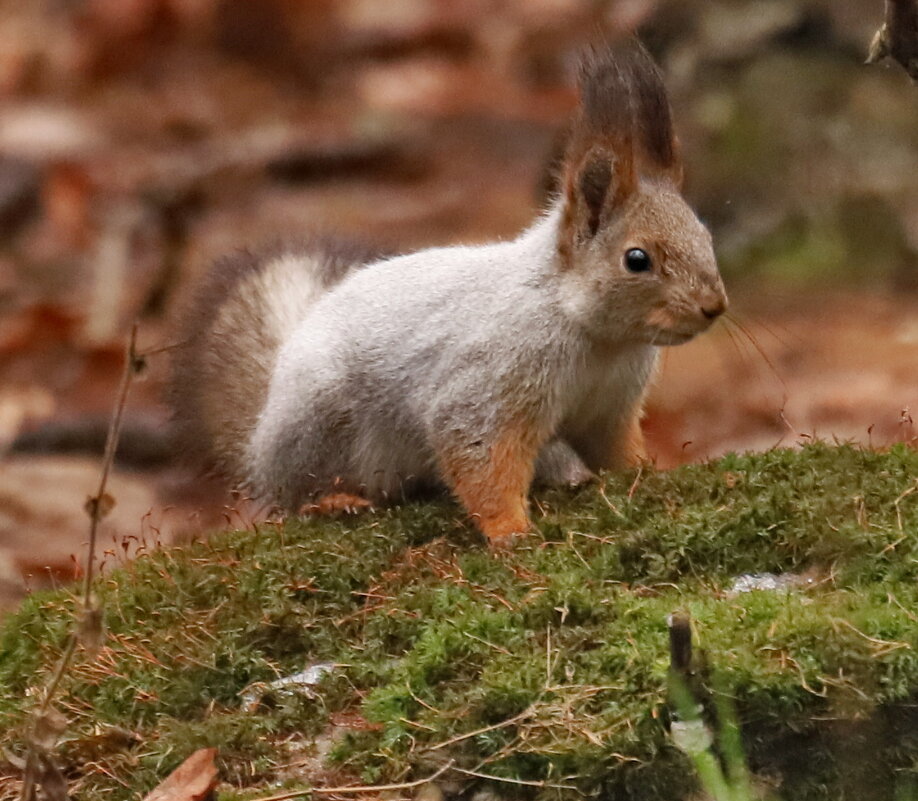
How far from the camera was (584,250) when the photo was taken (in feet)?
13.4

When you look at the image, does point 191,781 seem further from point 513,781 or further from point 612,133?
point 612,133

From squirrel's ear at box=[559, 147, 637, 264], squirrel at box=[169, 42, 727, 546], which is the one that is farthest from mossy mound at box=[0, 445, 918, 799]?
squirrel's ear at box=[559, 147, 637, 264]

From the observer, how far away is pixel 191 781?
3.10 metres

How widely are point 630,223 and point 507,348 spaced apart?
491mm

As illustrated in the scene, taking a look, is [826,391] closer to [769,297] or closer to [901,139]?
[769,297]

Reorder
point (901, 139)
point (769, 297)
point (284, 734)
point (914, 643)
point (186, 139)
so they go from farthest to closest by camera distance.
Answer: point (186, 139), point (901, 139), point (769, 297), point (284, 734), point (914, 643)

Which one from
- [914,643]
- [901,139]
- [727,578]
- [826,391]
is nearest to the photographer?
[914,643]

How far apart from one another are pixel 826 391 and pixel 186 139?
18.9ft

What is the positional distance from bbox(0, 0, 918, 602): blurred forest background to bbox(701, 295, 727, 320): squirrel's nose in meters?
1.44

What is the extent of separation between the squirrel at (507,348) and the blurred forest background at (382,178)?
96 centimetres

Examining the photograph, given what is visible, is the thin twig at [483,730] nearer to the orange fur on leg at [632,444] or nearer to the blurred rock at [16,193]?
the orange fur on leg at [632,444]

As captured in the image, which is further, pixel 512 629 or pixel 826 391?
pixel 826 391

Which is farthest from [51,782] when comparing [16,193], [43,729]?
[16,193]

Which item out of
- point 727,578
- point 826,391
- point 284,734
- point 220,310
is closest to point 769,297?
point 826,391
